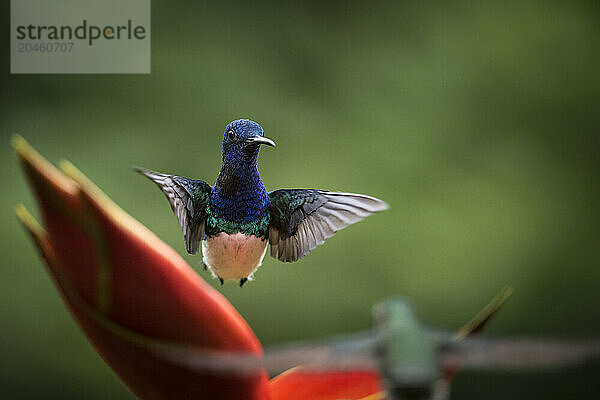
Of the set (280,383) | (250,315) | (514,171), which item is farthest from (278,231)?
A: (514,171)

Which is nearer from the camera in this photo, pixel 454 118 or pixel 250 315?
pixel 250 315

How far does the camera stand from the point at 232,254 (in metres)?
0.34

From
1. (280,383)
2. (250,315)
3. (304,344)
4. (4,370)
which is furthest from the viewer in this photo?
(4,370)

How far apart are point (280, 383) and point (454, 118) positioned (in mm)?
842

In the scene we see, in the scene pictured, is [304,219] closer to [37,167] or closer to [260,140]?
[260,140]

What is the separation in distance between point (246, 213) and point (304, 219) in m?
0.03

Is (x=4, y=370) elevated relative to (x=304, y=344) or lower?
lower

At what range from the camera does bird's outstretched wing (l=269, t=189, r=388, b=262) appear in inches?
14.0

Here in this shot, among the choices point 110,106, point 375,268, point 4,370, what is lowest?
point 4,370

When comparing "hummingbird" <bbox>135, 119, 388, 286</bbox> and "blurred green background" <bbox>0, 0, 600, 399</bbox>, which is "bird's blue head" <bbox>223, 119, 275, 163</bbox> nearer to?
"hummingbird" <bbox>135, 119, 388, 286</bbox>

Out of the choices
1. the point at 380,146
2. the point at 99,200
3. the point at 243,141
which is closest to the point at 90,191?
the point at 99,200

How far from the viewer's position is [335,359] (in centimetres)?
22

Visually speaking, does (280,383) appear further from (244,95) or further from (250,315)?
(244,95)

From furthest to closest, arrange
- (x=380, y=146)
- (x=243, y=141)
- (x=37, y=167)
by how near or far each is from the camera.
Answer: (x=380, y=146) → (x=243, y=141) → (x=37, y=167)
